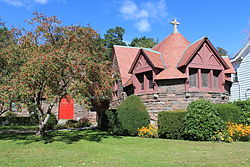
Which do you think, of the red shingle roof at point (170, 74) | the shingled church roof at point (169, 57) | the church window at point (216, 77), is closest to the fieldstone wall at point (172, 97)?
the red shingle roof at point (170, 74)

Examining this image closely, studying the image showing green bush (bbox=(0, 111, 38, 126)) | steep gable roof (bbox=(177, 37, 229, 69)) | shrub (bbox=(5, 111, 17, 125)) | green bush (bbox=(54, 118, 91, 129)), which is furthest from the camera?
green bush (bbox=(0, 111, 38, 126))

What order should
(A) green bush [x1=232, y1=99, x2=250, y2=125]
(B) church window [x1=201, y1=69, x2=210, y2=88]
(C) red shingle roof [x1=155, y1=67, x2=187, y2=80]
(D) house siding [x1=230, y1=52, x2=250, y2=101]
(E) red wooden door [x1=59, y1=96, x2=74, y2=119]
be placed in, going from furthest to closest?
(E) red wooden door [x1=59, y1=96, x2=74, y2=119], (D) house siding [x1=230, y1=52, x2=250, y2=101], (B) church window [x1=201, y1=69, x2=210, y2=88], (C) red shingle roof [x1=155, y1=67, x2=187, y2=80], (A) green bush [x1=232, y1=99, x2=250, y2=125]

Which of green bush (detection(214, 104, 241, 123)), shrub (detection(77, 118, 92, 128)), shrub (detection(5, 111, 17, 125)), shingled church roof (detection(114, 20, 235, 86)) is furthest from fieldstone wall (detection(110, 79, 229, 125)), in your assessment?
shrub (detection(5, 111, 17, 125))

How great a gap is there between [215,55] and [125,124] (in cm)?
868

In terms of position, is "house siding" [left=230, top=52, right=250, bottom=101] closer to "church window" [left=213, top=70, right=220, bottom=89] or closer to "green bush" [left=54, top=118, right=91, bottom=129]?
"church window" [left=213, top=70, right=220, bottom=89]

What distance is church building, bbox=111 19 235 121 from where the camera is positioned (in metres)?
15.5

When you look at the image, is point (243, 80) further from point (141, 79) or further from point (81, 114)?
point (81, 114)

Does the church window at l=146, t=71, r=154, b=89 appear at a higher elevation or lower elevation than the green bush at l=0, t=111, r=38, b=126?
higher

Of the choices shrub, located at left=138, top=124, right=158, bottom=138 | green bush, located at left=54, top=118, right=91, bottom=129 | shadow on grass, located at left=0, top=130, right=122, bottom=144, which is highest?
shrub, located at left=138, top=124, right=158, bottom=138

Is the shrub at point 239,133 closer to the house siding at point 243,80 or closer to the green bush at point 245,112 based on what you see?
the green bush at point 245,112

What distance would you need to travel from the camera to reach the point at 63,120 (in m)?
26.1

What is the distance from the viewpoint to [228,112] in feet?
43.1

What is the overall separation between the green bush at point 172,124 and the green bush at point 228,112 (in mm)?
2346

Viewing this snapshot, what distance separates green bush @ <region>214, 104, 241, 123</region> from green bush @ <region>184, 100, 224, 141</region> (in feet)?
3.42
